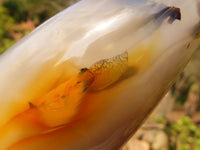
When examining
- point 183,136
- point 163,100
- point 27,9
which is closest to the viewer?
point 183,136

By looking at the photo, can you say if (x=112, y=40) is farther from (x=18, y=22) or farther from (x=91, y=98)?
(x=18, y=22)

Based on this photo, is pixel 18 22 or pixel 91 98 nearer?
pixel 91 98

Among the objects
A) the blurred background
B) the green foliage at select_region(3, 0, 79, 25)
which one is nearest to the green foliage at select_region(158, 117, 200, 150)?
the blurred background

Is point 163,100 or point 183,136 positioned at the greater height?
point 183,136

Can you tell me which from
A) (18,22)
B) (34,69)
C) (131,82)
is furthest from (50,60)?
(18,22)

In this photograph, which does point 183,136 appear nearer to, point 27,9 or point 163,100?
point 163,100

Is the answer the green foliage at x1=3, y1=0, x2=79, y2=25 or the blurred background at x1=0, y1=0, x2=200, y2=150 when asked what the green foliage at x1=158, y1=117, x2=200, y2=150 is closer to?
the blurred background at x1=0, y1=0, x2=200, y2=150

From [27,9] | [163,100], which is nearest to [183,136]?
[163,100]

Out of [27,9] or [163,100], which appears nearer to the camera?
[163,100]
